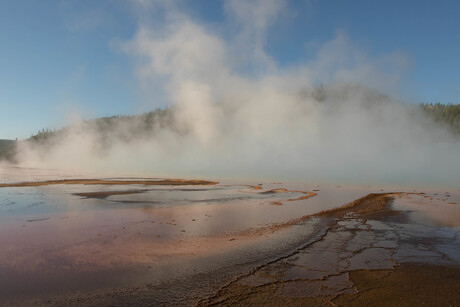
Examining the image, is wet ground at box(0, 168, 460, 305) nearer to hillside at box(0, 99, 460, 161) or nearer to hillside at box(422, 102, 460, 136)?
hillside at box(0, 99, 460, 161)

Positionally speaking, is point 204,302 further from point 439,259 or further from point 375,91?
point 375,91

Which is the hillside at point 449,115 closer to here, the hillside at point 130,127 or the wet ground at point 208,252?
the hillside at point 130,127

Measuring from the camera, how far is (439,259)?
23.0 feet

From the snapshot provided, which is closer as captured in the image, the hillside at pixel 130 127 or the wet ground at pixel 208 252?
the wet ground at pixel 208 252

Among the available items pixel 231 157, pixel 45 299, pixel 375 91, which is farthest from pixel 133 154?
pixel 375 91

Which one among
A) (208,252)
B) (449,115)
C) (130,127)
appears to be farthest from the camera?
(130,127)

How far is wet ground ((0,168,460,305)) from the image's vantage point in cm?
528

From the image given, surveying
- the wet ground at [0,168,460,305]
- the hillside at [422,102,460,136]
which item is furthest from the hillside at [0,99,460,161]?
the wet ground at [0,168,460,305]

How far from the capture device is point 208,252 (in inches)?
303

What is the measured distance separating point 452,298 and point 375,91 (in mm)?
167963

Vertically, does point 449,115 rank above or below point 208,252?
above

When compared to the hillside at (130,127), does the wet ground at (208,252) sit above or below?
below

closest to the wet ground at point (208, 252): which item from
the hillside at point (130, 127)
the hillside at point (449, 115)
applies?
the hillside at point (130, 127)

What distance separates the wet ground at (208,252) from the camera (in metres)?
5.28
